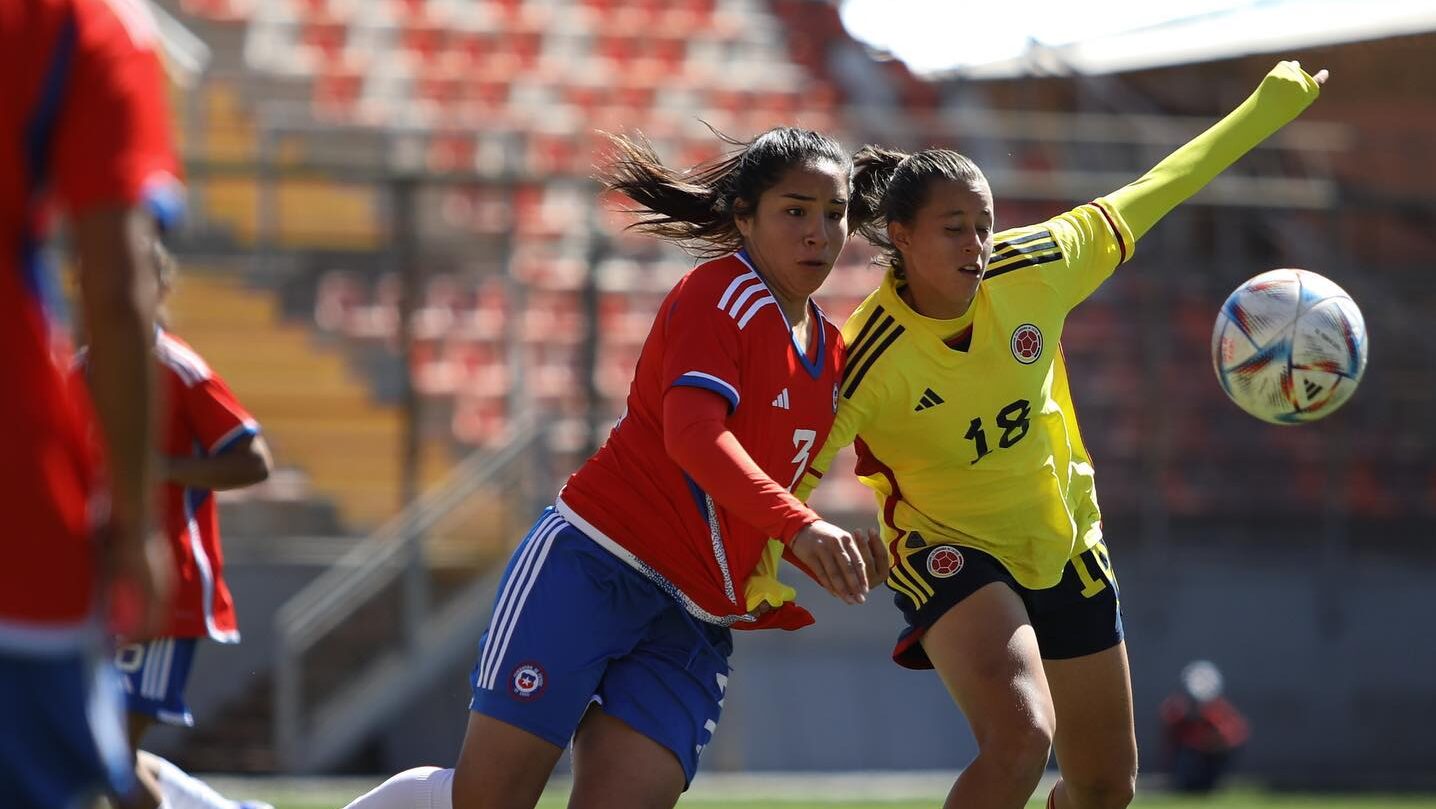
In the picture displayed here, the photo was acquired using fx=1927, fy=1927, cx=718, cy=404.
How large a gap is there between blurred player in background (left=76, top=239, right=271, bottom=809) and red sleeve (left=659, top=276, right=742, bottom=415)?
1.27 meters

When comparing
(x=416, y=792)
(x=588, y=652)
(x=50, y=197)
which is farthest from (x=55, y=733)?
(x=416, y=792)

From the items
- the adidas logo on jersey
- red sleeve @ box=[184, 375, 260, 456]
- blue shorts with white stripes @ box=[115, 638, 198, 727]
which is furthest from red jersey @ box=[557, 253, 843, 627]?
blue shorts with white stripes @ box=[115, 638, 198, 727]

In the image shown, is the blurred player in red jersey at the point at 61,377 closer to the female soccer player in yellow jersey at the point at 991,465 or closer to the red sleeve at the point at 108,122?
the red sleeve at the point at 108,122

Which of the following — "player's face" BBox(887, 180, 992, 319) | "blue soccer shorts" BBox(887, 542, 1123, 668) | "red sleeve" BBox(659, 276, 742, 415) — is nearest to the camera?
"red sleeve" BBox(659, 276, 742, 415)

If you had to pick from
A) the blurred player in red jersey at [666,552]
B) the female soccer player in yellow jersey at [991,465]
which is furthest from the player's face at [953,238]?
the blurred player in red jersey at [666,552]

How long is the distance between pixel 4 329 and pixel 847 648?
10623 millimetres

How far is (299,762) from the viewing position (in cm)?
1177

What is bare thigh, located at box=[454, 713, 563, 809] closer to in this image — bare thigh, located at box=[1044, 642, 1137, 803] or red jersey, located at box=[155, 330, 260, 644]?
red jersey, located at box=[155, 330, 260, 644]

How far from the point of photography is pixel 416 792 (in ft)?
13.9

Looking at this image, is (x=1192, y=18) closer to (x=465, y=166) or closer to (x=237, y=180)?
(x=465, y=166)

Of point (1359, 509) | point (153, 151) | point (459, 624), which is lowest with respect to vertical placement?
point (459, 624)

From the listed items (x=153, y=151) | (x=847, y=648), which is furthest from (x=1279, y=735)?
(x=153, y=151)

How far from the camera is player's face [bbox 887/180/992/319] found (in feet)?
15.0

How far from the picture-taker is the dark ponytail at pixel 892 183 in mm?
4629
